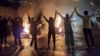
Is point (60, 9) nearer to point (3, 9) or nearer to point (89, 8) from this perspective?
point (89, 8)

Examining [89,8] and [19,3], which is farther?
[89,8]

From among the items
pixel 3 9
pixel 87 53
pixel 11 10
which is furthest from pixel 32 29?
pixel 11 10

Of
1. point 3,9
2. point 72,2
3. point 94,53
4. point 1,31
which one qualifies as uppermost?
point 72,2

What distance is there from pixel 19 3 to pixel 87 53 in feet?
93.8

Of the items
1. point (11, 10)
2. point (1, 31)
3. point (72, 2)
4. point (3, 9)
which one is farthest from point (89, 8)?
point (1, 31)

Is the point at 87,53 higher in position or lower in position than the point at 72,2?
lower

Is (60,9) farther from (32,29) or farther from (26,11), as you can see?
(32,29)

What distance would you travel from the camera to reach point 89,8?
51.9m

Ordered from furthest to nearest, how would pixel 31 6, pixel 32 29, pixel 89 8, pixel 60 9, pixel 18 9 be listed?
pixel 89 8, pixel 60 9, pixel 31 6, pixel 18 9, pixel 32 29

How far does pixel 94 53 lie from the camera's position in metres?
13.7

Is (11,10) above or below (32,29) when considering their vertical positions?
above

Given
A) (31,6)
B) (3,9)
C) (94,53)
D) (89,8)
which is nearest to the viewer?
(94,53)

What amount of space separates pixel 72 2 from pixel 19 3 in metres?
14.8

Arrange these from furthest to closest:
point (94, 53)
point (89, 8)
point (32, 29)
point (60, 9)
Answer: point (89, 8) → point (60, 9) → point (32, 29) → point (94, 53)
